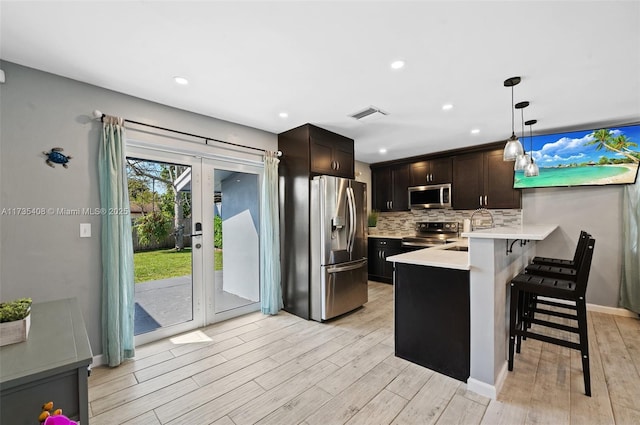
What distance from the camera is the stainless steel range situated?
4667mm

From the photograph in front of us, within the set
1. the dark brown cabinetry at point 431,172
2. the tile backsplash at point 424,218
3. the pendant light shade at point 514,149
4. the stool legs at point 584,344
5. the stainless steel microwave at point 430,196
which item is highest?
the dark brown cabinetry at point 431,172

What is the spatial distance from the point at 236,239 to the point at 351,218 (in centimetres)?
157

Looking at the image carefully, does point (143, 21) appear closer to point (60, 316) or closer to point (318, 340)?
point (60, 316)

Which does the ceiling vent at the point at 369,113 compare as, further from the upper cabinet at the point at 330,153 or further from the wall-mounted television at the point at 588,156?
the wall-mounted television at the point at 588,156

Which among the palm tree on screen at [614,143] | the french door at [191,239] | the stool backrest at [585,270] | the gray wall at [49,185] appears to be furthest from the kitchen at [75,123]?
the stool backrest at [585,270]

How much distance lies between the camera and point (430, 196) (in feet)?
16.4

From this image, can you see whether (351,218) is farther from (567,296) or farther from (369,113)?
(567,296)

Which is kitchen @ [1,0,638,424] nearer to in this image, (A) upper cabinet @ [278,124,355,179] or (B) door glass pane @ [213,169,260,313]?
(A) upper cabinet @ [278,124,355,179]

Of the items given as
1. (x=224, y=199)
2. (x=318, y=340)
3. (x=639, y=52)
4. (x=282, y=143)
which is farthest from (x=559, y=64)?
(x=224, y=199)

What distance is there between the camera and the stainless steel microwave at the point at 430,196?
4.81 m

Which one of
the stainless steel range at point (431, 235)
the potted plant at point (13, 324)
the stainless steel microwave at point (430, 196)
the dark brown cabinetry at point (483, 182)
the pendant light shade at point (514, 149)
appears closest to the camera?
the potted plant at point (13, 324)

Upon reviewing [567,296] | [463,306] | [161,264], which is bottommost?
[463,306]

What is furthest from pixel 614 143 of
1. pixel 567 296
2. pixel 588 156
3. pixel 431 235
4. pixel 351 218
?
pixel 351 218

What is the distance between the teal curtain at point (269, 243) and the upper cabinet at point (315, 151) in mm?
269
